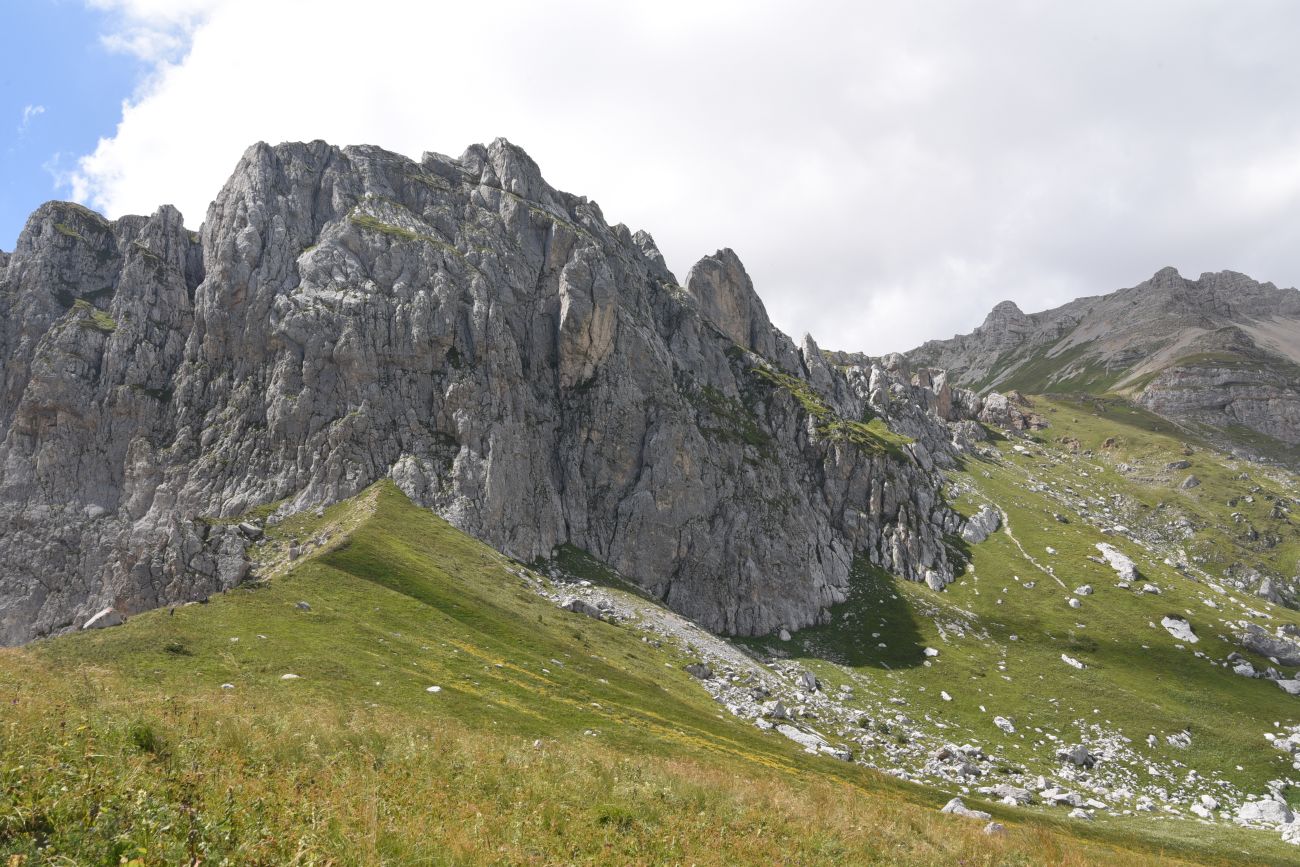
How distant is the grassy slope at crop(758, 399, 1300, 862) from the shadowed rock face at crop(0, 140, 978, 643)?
1159 centimetres

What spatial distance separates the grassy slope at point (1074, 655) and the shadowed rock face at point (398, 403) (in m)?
11.6

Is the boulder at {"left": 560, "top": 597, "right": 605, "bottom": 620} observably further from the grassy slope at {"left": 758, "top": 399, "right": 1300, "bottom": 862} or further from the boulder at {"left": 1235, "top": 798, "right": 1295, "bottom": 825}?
the boulder at {"left": 1235, "top": 798, "right": 1295, "bottom": 825}

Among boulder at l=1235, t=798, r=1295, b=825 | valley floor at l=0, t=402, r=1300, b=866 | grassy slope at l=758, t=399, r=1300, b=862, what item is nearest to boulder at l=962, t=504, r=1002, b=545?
grassy slope at l=758, t=399, r=1300, b=862

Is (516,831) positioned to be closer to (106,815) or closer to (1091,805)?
(106,815)

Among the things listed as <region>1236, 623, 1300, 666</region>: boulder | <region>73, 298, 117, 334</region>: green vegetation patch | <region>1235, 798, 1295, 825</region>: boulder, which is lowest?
<region>1235, 798, 1295, 825</region>: boulder

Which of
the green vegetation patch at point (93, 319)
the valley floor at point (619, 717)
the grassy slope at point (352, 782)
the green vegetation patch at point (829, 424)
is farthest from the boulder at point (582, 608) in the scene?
the green vegetation patch at point (93, 319)

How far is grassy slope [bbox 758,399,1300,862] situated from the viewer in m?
72.8

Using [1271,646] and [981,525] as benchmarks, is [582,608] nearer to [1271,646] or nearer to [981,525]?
[981,525]

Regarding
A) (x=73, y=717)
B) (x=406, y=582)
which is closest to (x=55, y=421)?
(x=406, y=582)

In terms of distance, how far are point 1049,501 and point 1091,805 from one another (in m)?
113

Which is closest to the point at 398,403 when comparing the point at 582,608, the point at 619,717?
the point at 582,608

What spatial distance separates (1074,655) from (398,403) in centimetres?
10938

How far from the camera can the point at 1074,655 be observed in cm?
9744

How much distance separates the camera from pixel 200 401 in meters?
99.4
